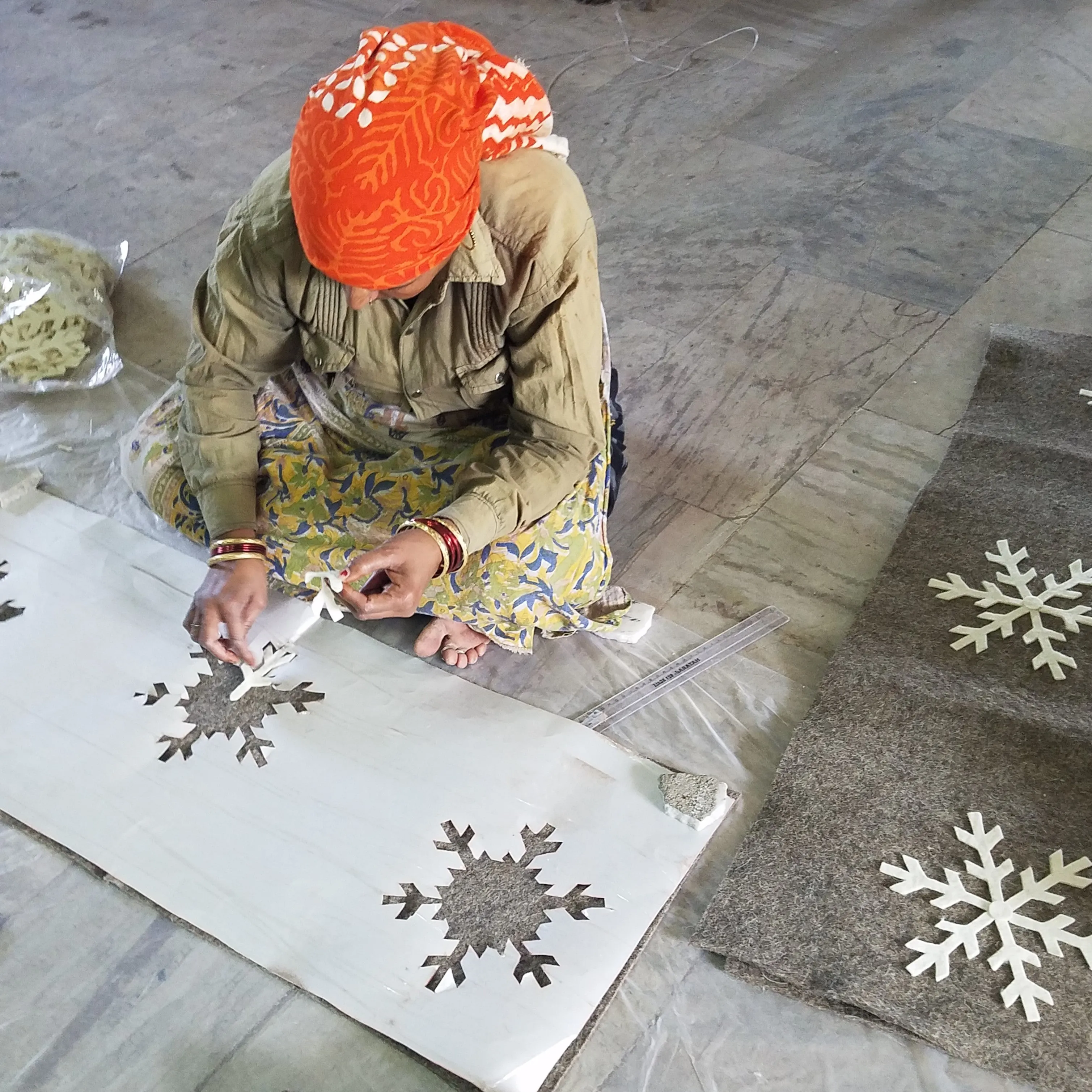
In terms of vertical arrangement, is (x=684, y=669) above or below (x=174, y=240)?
below

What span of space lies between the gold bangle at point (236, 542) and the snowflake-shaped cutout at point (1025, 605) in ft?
3.27

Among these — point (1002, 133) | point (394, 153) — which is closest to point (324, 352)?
point (394, 153)

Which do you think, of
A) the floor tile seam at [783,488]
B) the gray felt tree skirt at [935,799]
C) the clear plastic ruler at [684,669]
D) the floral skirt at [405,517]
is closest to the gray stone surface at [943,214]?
the floor tile seam at [783,488]

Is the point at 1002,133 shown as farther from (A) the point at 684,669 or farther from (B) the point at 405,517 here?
(B) the point at 405,517

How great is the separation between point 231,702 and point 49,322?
1006mm

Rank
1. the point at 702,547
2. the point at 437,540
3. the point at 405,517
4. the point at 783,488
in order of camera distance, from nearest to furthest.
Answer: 1. the point at 437,540
2. the point at 405,517
3. the point at 702,547
4. the point at 783,488

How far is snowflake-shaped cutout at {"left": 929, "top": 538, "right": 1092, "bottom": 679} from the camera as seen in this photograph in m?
1.57

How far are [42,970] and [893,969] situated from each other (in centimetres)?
98

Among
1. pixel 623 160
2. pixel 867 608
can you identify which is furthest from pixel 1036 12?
pixel 867 608

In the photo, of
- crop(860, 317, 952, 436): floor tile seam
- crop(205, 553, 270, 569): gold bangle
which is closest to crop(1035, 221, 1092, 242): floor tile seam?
crop(860, 317, 952, 436): floor tile seam

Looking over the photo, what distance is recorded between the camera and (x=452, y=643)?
1586 mm

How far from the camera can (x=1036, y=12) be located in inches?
139

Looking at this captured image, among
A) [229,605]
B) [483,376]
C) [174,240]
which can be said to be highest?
[483,376]

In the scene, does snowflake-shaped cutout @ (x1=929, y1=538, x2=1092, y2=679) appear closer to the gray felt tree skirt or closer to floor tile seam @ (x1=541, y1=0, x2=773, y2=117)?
the gray felt tree skirt
